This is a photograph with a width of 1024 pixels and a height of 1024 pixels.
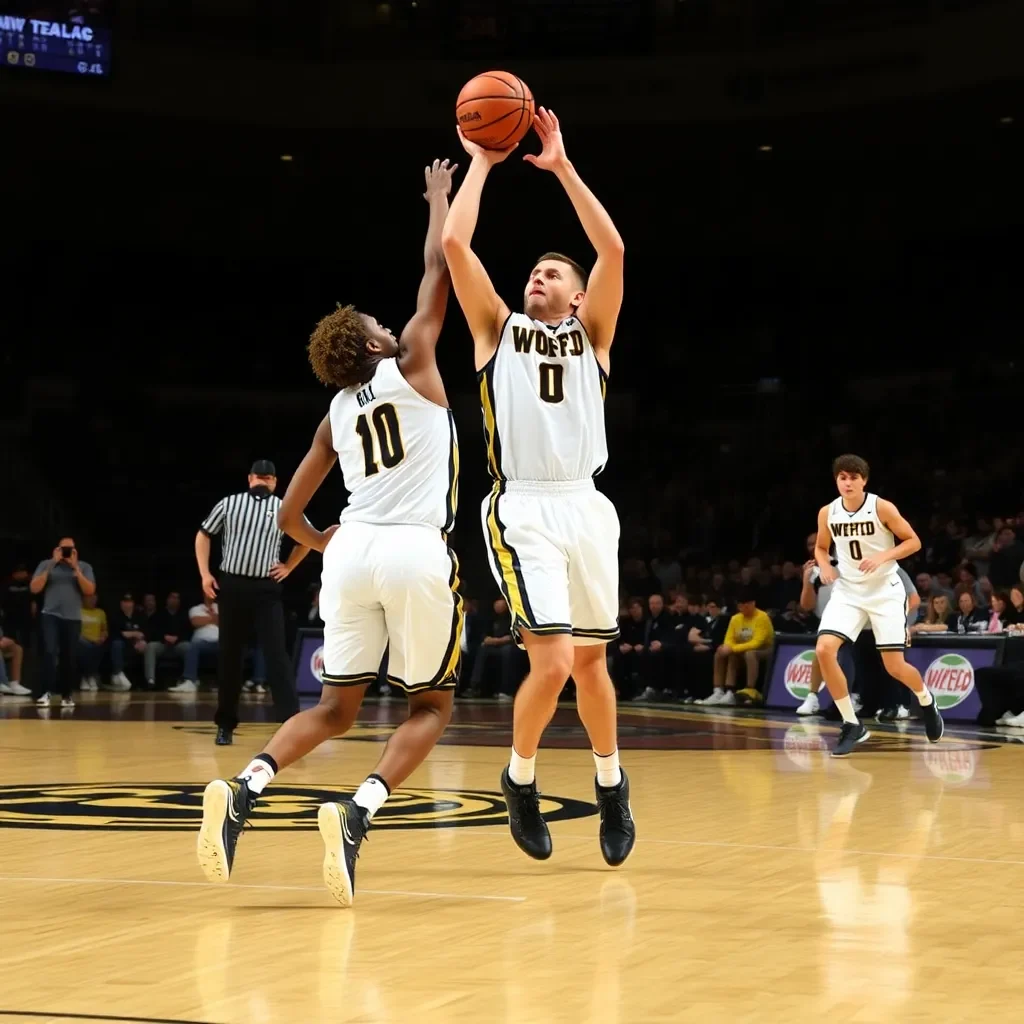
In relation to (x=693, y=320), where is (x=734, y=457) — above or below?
below

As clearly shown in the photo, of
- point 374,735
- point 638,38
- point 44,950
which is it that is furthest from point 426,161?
point 44,950

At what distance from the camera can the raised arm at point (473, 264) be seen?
17.3 ft

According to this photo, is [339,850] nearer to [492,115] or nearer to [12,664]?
[492,115]

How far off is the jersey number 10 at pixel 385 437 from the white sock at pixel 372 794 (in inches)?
39.0

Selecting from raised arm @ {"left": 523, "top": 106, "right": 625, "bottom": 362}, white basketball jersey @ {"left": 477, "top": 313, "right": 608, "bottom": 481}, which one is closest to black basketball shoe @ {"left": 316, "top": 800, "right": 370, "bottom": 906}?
white basketball jersey @ {"left": 477, "top": 313, "right": 608, "bottom": 481}

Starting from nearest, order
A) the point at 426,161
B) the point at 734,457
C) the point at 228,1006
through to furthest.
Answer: the point at 228,1006 → the point at 426,161 → the point at 734,457

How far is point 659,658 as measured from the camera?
1836cm

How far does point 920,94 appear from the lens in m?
20.0

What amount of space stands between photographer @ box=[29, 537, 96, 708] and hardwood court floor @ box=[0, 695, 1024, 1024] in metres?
7.36

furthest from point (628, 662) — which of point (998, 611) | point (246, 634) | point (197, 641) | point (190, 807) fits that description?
point (190, 807)

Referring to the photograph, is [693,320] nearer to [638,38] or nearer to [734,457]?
[734,457]

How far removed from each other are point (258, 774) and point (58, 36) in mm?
16430

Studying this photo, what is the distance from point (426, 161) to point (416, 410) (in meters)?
18.7

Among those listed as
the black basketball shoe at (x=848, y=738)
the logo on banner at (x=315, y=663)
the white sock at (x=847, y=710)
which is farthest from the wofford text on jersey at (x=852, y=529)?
the logo on banner at (x=315, y=663)
